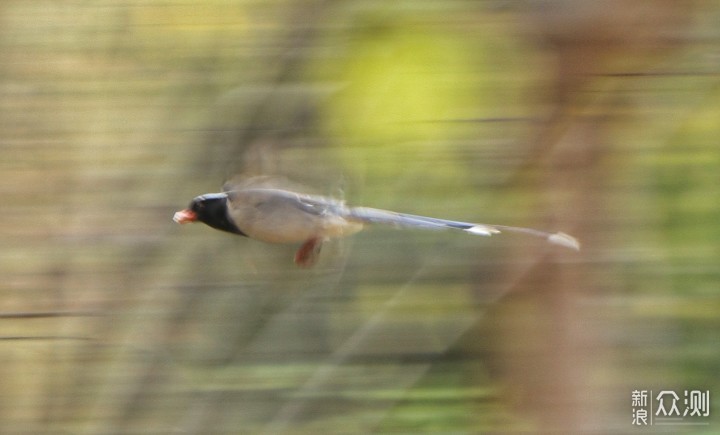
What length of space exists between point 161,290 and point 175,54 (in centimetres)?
85

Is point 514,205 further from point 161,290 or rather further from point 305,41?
point 161,290

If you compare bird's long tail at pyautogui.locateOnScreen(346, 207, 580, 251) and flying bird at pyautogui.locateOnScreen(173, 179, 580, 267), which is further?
flying bird at pyautogui.locateOnScreen(173, 179, 580, 267)

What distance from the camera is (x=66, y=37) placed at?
481 centimetres

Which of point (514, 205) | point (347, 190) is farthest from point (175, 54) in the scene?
point (514, 205)

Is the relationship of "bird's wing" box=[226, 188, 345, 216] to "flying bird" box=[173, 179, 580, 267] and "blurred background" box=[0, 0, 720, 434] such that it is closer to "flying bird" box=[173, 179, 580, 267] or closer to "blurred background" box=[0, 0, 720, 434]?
"flying bird" box=[173, 179, 580, 267]

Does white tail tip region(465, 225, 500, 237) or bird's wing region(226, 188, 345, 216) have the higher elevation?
bird's wing region(226, 188, 345, 216)

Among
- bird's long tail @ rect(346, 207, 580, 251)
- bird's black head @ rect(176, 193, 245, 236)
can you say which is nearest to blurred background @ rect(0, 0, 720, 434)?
bird's long tail @ rect(346, 207, 580, 251)

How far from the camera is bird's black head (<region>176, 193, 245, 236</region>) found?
432cm

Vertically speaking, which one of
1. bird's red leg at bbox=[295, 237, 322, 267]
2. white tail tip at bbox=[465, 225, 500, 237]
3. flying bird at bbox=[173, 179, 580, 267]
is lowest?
bird's red leg at bbox=[295, 237, 322, 267]

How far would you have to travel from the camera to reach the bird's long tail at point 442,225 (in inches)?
163

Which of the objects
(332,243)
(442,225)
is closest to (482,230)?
(442,225)

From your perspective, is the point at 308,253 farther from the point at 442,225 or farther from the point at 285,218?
the point at 442,225

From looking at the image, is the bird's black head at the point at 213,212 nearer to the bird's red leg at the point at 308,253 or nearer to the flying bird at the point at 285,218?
the flying bird at the point at 285,218

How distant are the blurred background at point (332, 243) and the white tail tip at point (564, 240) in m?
0.17
